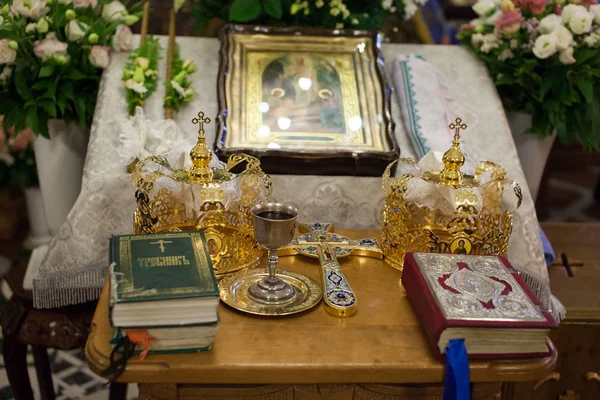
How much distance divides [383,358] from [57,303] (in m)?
0.91

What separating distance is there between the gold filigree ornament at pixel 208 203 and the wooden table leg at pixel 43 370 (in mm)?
648

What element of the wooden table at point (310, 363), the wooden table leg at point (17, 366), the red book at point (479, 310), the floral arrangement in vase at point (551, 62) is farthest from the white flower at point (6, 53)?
the floral arrangement in vase at point (551, 62)

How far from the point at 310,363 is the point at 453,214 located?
60 centimetres

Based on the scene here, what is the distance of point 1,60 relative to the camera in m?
1.85

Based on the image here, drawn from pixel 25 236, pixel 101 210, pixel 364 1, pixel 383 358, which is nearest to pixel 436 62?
pixel 364 1

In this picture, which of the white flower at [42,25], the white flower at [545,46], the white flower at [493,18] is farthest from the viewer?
the white flower at [493,18]

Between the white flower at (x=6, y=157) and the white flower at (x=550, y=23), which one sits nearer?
the white flower at (x=550, y=23)

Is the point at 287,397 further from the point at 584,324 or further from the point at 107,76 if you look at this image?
the point at 107,76

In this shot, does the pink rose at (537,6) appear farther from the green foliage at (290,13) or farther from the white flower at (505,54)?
the green foliage at (290,13)

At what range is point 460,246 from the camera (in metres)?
1.46

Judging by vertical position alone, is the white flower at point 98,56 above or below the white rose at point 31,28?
below

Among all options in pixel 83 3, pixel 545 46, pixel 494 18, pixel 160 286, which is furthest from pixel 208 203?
pixel 494 18

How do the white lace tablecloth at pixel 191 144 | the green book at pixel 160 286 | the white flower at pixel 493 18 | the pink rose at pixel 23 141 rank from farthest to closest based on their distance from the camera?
the pink rose at pixel 23 141, the white flower at pixel 493 18, the white lace tablecloth at pixel 191 144, the green book at pixel 160 286

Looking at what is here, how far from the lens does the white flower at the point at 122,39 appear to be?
204 centimetres
